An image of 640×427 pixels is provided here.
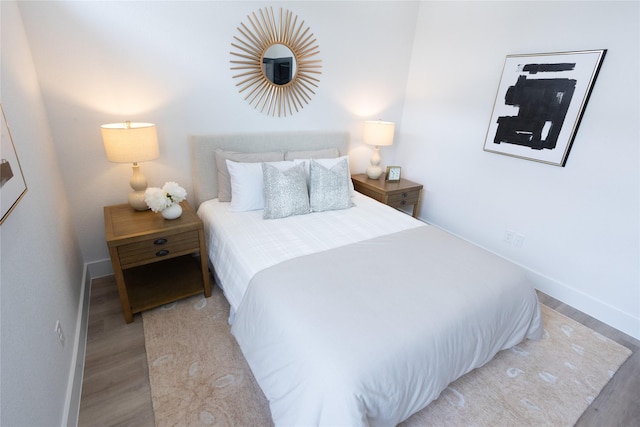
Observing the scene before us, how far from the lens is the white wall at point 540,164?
197cm

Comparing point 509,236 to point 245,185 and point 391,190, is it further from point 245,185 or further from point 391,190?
point 245,185

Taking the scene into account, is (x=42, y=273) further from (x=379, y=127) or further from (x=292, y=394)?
(x=379, y=127)

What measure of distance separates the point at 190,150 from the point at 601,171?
2.95 metres

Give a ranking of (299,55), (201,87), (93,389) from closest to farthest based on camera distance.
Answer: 1. (93,389)
2. (201,87)
3. (299,55)

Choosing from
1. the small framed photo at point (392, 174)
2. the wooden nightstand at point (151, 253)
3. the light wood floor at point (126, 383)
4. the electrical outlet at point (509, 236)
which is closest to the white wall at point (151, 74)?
the wooden nightstand at point (151, 253)

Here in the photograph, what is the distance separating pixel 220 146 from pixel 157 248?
0.95 meters

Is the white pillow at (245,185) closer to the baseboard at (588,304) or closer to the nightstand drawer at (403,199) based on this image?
the nightstand drawer at (403,199)

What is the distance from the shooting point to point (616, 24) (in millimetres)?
1903

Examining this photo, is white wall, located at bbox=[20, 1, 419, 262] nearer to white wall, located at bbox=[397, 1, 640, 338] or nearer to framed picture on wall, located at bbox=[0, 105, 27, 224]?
white wall, located at bbox=[397, 1, 640, 338]

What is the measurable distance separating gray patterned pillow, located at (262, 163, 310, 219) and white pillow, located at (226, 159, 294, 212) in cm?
10

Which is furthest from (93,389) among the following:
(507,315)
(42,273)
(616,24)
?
(616,24)

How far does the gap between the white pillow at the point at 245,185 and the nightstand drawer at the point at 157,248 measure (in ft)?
1.34

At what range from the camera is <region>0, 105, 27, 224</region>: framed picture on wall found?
0.97 meters

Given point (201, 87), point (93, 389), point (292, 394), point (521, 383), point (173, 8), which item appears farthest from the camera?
point (201, 87)
